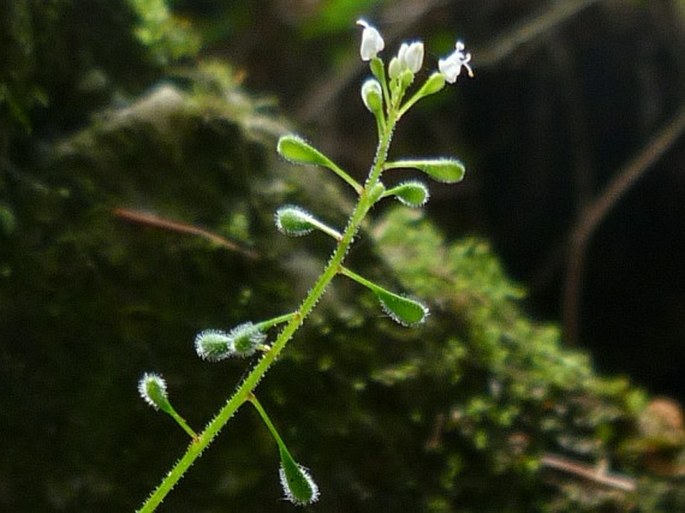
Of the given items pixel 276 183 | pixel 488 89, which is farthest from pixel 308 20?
pixel 276 183

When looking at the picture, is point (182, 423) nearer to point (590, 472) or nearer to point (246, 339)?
point (246, 339)

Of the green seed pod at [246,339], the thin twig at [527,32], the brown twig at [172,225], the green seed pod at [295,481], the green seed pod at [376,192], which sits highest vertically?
the thin twig at [527,32]

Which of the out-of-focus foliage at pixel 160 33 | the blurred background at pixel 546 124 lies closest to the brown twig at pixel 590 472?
the out-of-focus foliage at pixel 160 33

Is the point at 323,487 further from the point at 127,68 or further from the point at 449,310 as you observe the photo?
the point at 127,68

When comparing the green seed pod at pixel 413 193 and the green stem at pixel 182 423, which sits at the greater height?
the green seed pod at pixel 413 193

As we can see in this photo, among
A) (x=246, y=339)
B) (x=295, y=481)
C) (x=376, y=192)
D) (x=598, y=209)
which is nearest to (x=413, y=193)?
(x=376, y=192)

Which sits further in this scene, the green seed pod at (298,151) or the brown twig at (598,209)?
the brown twig at (598,209)

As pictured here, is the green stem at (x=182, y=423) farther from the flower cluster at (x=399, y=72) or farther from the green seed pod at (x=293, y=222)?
the flower cluster at (x=399, y=72)
